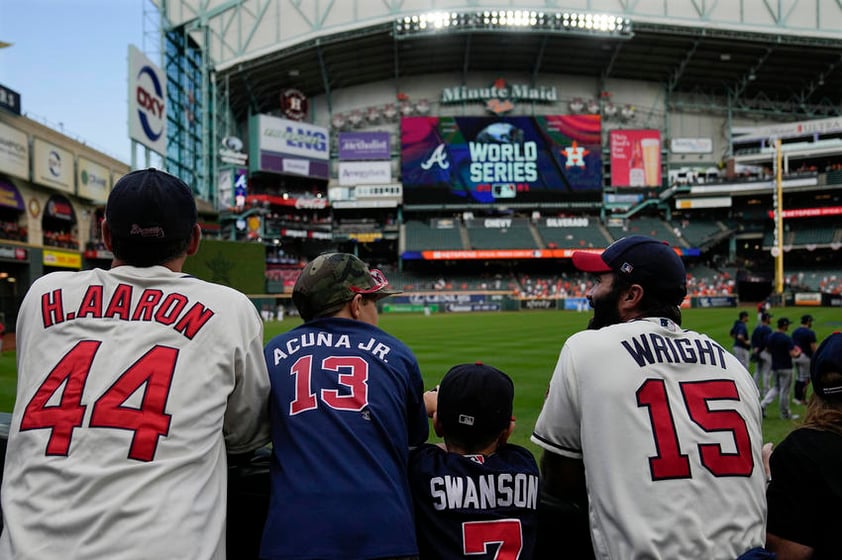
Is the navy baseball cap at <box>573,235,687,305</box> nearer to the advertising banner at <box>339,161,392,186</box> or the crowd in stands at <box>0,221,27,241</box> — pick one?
the crowd in stands at <box>0,221,27,241</box>

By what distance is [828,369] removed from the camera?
222cm

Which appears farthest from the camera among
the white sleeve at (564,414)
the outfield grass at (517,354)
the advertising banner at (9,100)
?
the advertising banner at (9,100)

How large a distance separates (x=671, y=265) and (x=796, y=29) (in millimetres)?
59198

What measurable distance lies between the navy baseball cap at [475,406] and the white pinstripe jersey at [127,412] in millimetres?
696

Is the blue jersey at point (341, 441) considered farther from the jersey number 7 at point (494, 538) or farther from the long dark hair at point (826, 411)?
the long dark hair at point (826, 411)

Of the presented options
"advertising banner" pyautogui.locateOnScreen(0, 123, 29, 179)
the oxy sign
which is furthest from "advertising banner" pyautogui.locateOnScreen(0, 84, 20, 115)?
the oxy sign

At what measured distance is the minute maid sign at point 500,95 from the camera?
57188 mm

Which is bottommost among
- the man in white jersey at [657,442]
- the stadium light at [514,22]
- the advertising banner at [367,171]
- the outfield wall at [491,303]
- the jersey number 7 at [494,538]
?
the outfield wall at [491,303]

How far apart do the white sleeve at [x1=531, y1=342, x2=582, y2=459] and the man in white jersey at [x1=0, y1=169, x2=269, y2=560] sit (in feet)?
3.69

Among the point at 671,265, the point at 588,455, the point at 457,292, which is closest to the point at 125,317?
the point at 588,455

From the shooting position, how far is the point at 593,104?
5797cm

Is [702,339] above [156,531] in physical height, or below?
above

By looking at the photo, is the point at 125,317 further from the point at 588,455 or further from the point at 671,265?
the point at 671,265

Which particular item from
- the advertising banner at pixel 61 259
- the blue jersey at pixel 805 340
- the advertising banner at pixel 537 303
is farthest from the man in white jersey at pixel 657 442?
the advertising banner at pixel 537 303
